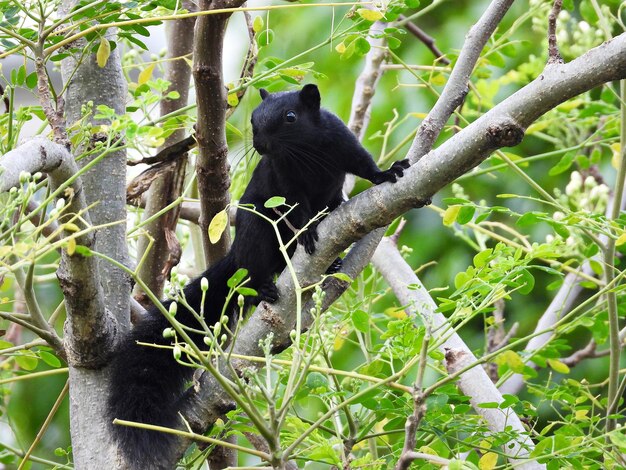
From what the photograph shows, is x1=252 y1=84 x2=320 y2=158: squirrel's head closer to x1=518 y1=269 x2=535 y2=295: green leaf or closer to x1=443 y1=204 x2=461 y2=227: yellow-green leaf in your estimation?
x1=443 y1=204 x2=461 y2=227: yellow-green leaf

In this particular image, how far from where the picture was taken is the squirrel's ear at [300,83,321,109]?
2000 mm

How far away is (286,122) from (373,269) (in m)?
0.39

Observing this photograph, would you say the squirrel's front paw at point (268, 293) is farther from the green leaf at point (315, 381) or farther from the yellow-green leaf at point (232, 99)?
the yellow-green leaf at point (232, 99)

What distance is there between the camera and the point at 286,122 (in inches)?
77.8

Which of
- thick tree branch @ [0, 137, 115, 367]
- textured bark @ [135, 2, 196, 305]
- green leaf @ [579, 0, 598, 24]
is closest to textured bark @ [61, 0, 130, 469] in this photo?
thick tree branch @ [0, 137, 115, 367]

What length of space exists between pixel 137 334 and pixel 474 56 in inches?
29.7

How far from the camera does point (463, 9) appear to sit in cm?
302

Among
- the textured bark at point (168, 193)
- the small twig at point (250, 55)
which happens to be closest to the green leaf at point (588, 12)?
the small twig at point (250, 55)

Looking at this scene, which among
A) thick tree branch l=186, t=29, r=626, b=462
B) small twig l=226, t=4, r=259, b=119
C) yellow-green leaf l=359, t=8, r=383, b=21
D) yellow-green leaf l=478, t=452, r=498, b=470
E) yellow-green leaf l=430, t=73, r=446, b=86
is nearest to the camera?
thick tree branch l=186, t=29, r=626, b=462

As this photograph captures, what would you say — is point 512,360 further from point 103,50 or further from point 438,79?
point 438,79

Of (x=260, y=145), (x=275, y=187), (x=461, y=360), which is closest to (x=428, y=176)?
(x=461, y=360)

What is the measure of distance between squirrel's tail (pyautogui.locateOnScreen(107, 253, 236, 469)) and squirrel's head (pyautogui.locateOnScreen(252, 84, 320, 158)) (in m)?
0.48

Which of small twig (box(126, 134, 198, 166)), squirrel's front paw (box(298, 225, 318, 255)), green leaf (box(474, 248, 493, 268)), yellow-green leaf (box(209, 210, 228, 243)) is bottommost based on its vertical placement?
green leaf (box(474, 248, 493, 268))

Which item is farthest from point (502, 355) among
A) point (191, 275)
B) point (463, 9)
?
point (463, 9)
